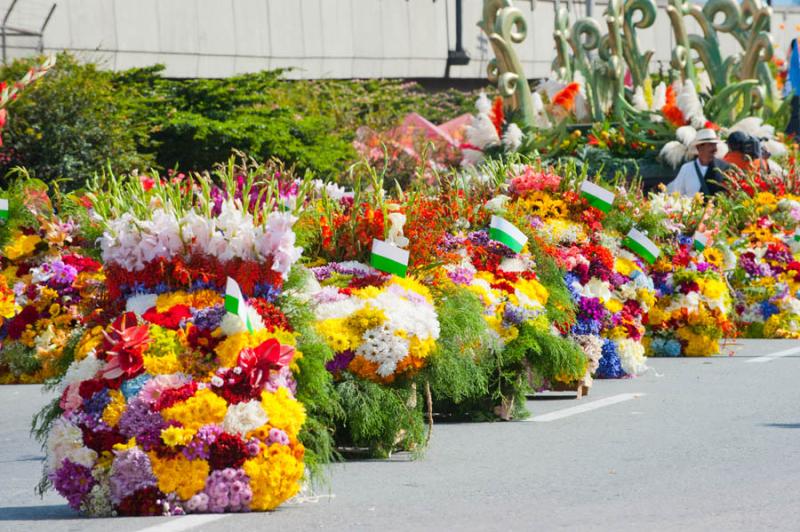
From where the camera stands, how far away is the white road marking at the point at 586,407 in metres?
11.9

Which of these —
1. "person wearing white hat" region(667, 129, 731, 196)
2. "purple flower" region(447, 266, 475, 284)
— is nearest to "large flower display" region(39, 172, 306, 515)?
"purple flower" region(447, 266, 475, 284)

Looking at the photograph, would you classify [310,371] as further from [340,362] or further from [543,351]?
[543,351]

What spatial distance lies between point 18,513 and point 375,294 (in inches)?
103

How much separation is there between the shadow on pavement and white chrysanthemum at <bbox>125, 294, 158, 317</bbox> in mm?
1015

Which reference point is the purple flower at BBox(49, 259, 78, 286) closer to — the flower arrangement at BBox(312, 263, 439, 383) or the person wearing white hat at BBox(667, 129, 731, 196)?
the flower arrangement at BBox(312, 263, 439, 383)

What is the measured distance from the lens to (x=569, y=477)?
9070 millimetres

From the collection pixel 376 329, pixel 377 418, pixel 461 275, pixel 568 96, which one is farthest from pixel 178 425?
pixel 568 96

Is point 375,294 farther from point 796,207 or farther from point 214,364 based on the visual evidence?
point 796,207

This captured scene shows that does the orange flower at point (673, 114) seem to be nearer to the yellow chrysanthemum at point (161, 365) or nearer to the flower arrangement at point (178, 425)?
the flower arrangement at point (178, 425)

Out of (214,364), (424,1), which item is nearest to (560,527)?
(214,364)

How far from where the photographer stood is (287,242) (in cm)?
867

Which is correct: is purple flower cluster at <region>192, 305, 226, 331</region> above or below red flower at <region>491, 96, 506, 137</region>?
below

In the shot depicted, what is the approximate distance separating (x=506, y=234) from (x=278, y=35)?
29726mm

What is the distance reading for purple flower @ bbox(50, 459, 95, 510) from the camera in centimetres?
802
